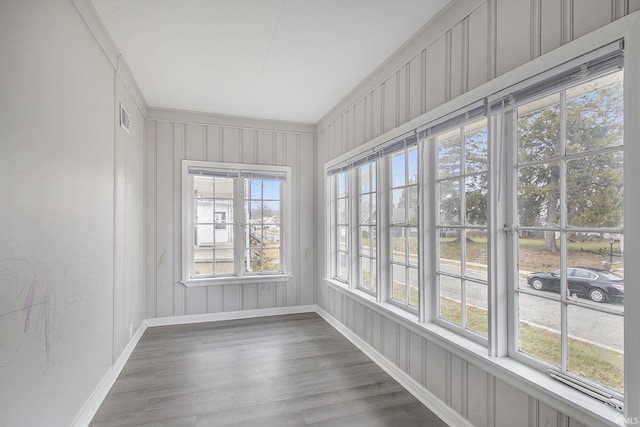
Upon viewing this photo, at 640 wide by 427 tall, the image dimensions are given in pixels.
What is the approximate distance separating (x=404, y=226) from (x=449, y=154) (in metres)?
0.74

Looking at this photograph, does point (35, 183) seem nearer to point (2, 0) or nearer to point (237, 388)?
point (2, 0)

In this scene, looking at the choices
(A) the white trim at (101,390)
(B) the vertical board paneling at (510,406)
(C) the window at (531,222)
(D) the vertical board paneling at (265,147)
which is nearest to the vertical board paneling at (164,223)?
(A) the white trim at (101,390)

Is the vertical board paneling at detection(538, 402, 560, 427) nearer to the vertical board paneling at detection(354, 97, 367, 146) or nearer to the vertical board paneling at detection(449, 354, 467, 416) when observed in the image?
the vertical board paneling at detection(449, 354, 467, 416)

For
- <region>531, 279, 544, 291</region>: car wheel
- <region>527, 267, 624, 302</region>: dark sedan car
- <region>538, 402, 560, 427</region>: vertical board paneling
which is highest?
<region>527, 267, 624, 302</region>: dark sedan car

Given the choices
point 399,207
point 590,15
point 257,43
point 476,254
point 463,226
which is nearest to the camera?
point 590,15

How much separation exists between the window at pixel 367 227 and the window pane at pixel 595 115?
1.83 metres

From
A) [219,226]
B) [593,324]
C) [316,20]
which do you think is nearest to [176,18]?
[316,20]

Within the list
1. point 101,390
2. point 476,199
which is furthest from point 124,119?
point 476,199

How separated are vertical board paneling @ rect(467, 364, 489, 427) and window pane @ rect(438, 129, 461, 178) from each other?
1.26 metres

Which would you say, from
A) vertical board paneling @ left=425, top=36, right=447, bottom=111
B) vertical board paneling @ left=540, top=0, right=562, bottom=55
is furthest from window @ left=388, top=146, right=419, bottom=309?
vertical board paneling @ left=540, top=0, right=562, bottom=55

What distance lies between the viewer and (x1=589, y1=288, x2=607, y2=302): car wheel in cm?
140

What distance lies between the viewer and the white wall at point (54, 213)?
4.50 ft

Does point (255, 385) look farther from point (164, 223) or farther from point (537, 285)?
point (164, 223)

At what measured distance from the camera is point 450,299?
2291 millimetres
